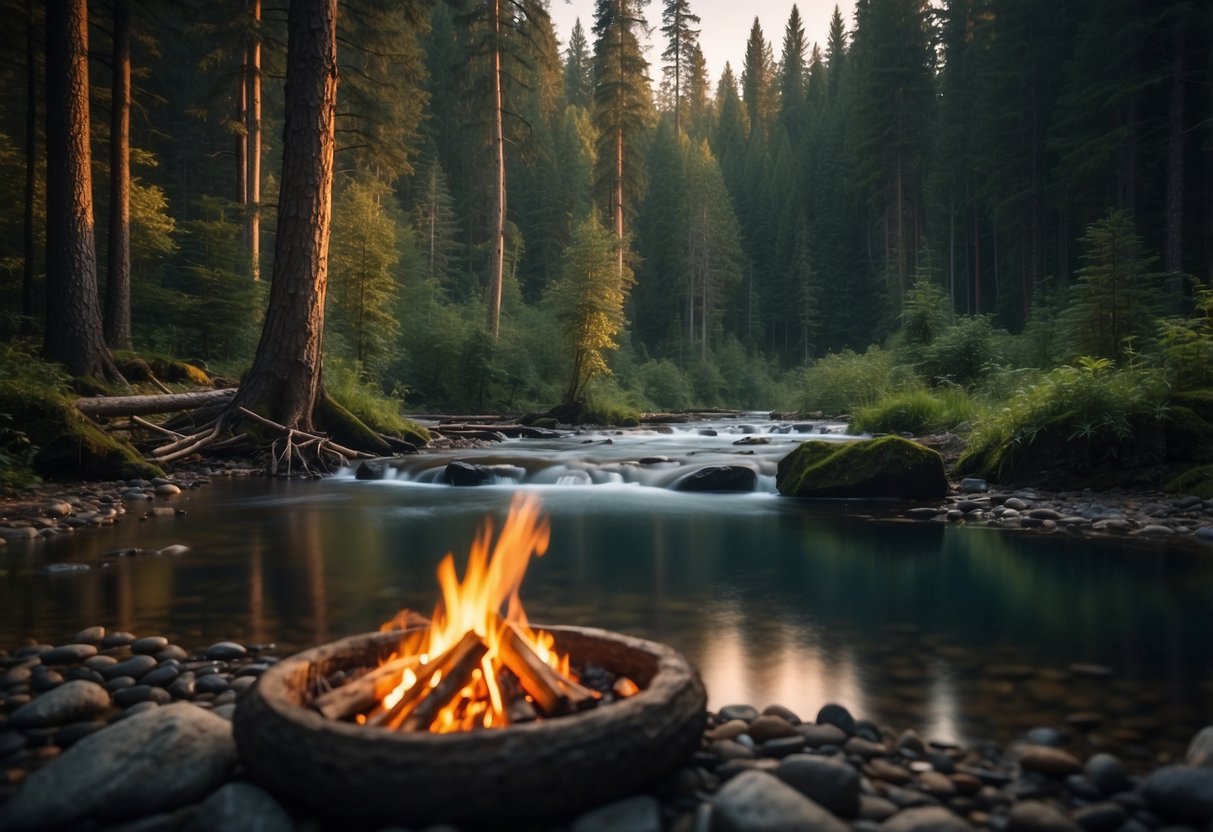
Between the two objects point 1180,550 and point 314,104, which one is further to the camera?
point 314,104

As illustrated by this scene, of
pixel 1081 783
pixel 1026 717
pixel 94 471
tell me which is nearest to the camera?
pixel 1081 783

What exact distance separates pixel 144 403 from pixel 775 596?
10.4m

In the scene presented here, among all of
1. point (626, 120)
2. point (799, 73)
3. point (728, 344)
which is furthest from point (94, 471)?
point (799, 73)

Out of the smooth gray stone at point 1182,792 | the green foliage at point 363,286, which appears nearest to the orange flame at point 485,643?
the smooth gray stone at point 1182,792

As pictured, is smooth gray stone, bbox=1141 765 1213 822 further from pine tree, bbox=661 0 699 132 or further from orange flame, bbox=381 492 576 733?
pine tree, bbox=661 0 699 132

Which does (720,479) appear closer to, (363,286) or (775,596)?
(775,596)

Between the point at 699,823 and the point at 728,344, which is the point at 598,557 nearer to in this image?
the point at 699,823

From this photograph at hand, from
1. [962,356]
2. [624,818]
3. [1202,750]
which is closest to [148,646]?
[624,818]

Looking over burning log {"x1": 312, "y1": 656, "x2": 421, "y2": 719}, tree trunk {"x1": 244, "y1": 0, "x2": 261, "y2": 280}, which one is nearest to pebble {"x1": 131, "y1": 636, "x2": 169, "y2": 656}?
burning log {"x1": 312, "y1": 656, "x2": 421, "y2": 719}

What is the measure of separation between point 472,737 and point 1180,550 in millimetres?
6901

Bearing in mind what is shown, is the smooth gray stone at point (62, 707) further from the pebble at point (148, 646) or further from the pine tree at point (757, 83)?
the pine tree at point (757, 83)

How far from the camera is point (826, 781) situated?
2299 mm

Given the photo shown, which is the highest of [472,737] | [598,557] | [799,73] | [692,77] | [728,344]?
[799,73]

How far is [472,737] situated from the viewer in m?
2.06
